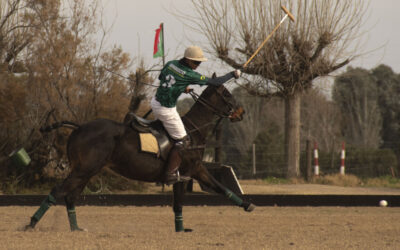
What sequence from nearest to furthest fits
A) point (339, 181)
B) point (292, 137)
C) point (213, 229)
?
point (213, 229) < point (339, 181) < point (292, 137)

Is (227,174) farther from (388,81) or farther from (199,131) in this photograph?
(388,81)

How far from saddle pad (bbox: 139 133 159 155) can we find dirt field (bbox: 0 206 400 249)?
1076mm

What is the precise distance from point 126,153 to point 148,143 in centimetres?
31

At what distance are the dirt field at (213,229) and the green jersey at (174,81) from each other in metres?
1.75

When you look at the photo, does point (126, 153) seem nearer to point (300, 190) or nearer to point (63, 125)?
point (63, 125)

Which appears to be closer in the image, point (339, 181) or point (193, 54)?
point (193, 54)

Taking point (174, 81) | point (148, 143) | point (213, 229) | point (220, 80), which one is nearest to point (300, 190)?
point (213, 229)

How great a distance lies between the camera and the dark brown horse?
7.70 metres

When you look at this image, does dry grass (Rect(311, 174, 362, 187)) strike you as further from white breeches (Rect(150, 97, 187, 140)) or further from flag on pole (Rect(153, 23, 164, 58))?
white breeches (Rect(150, 97, 187, 140))

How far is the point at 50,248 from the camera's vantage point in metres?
6.07

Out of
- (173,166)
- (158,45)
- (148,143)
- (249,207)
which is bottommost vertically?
(249,207)

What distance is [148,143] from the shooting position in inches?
308

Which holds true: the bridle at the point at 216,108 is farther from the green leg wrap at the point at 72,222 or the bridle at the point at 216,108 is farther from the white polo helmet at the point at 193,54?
the green leg wrap at the point at 72,222

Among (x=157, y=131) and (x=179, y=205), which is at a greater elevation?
(x=157, y=131)
